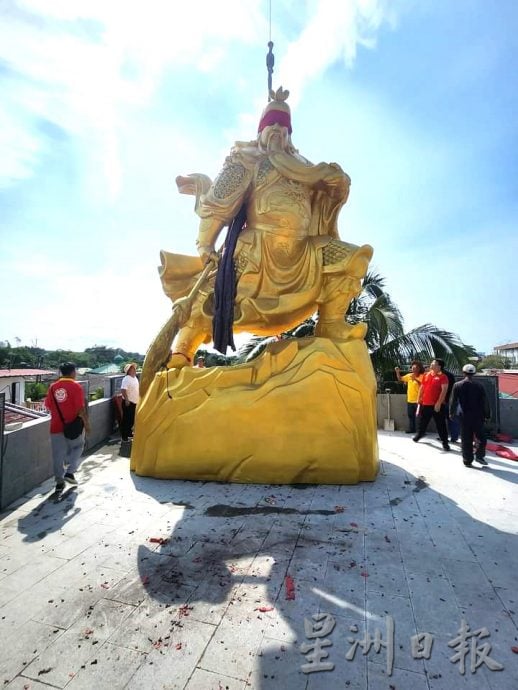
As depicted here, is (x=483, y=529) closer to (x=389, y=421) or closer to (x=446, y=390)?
(x=446, y=390)

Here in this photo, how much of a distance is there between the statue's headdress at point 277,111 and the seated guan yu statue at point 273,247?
0.01 m

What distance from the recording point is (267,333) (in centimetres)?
523

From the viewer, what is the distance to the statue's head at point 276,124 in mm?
4750

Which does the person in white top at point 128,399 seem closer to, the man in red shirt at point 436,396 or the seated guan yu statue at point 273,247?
the seated guan yu statue at point 273,247

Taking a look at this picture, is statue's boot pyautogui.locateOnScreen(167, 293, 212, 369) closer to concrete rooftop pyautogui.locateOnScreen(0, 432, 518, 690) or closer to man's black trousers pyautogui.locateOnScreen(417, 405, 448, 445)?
concrete rooftop pyautogui.locateOnScreen(0, 432, 518, 690)

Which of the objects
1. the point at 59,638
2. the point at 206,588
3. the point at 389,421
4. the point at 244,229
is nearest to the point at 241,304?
the point at 244,229

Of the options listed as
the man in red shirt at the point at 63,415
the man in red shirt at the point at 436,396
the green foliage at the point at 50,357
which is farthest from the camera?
the green foliage at the point at 50,357

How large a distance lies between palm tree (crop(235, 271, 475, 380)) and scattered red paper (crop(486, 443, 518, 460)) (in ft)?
7.30

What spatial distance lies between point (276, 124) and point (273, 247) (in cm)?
167

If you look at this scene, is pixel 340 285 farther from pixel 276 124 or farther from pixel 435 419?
pixel 435 419

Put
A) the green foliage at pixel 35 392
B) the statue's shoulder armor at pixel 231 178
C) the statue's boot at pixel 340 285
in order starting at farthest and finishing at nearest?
the green foliage at pixel 35 392
the statue's shoulder armor at pixel 231 178
the statue's boot at pixel 340 285

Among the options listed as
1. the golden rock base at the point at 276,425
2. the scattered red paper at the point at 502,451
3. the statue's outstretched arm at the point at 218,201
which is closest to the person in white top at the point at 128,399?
the golden rock base at the point at 276,425

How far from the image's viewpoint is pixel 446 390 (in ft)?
17.5

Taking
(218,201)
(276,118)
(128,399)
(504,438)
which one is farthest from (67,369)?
(504,438)
